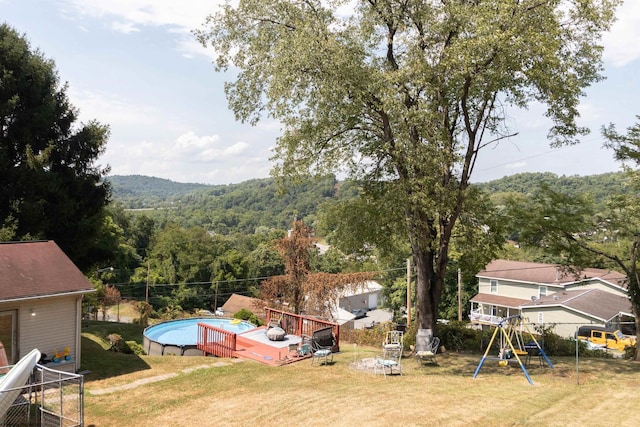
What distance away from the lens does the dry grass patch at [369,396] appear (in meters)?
8.37

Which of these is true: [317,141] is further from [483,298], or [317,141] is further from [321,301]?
[483,298]

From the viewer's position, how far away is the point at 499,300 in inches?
1567

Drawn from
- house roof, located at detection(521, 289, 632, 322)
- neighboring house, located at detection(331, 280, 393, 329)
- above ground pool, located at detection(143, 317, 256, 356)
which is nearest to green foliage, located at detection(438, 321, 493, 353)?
above ground pool, located at detection(143, 317, 256, 356)

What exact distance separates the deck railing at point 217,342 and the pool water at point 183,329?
18.1 feet

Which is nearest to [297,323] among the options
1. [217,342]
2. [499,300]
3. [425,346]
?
[217,342]

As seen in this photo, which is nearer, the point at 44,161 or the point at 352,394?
the point at 352,394

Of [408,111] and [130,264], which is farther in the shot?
[130,264]

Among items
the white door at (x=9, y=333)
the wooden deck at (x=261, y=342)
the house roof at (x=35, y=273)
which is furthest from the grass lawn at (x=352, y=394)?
the house roof at (x=35, y=273)

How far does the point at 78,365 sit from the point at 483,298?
36.1 metres

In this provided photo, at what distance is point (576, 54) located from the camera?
13.1 metres

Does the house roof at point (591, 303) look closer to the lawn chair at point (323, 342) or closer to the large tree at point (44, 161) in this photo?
the lawn chair at point (323, 342)

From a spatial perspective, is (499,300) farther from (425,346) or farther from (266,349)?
(266,349)

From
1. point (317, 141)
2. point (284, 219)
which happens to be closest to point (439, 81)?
point (317, 141)

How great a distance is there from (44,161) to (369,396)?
16.1m
